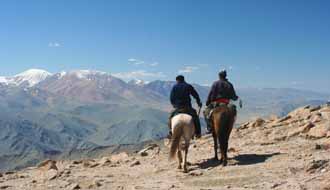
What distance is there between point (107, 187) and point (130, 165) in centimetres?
645

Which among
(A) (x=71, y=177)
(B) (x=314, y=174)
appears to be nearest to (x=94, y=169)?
(A) (x=71, y=177)

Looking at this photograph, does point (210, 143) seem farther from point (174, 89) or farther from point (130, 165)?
point (174, 89)

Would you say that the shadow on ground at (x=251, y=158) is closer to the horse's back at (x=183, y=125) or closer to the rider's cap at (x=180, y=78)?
the horse's back at (x=183, y=125)

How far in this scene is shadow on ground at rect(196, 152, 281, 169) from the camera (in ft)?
63.5

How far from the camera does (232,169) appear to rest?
17984 millimetres

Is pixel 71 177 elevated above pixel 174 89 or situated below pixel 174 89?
below

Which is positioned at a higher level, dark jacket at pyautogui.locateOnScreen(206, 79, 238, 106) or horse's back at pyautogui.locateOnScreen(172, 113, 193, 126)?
dark jacket at pyautogui.locateOnScreen(206, 79, 238, 106)

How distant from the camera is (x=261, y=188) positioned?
47.5ft

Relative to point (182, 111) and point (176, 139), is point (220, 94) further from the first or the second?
point (176, 139)

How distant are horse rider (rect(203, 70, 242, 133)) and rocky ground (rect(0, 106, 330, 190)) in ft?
7.12

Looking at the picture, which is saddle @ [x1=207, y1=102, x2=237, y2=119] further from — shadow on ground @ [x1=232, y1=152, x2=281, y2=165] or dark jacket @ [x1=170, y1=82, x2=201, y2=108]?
shadow on ground @ [x1=232, y1=152, x2=281, y2=165]

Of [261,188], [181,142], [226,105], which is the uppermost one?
[226,105]

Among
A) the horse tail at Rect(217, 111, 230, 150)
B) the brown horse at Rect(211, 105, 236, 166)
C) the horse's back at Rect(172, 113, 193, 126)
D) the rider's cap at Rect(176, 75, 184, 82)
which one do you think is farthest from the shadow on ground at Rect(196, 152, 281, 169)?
the rider's cap at Rect(176, 75, 184, 82)

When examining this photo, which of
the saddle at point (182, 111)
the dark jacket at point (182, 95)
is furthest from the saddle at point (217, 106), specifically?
the saddle at point (182, 111)
